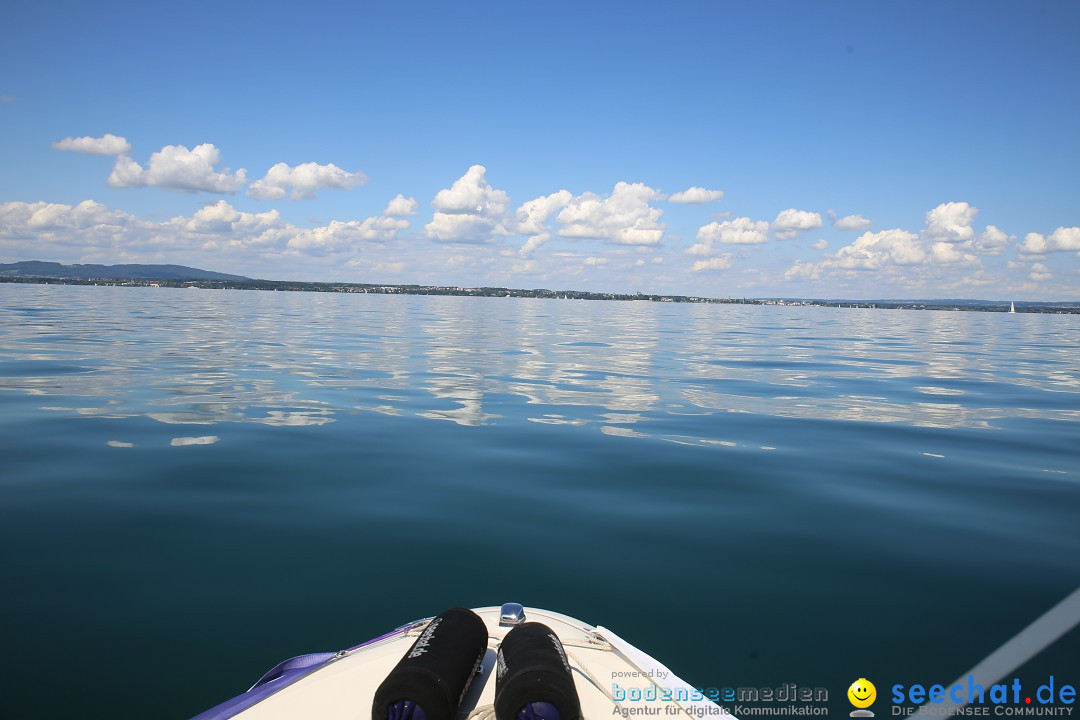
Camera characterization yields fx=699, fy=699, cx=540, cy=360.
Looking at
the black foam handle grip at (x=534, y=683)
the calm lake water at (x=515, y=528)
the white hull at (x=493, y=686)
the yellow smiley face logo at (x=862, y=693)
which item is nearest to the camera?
the black foam handle grip at (x=534, y=683)

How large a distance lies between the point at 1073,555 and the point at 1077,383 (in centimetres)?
2109

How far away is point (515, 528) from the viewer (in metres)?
8.37

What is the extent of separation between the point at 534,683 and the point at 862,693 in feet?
10.1

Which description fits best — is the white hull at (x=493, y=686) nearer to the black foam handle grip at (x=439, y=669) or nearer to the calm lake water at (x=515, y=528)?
the black foam handle grip at (x=439, y=669)

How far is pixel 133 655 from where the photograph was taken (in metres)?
5.47

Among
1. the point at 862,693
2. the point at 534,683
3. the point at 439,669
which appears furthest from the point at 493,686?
the point at 862,693

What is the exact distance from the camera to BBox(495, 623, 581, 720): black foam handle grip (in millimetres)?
3600

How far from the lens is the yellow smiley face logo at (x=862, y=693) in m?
5.19

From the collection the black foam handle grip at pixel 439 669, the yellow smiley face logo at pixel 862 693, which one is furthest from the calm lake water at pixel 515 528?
the black foam handle grip at pixel 439 669

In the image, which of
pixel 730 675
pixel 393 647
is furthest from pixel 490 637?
pixel 730 675

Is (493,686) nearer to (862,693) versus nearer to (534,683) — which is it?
(534,683)

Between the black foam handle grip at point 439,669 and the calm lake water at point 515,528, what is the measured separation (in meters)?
2.00

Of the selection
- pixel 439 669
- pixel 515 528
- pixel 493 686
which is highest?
pixel 439 669

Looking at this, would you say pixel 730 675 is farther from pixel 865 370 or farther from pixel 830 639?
pixel 865 370
